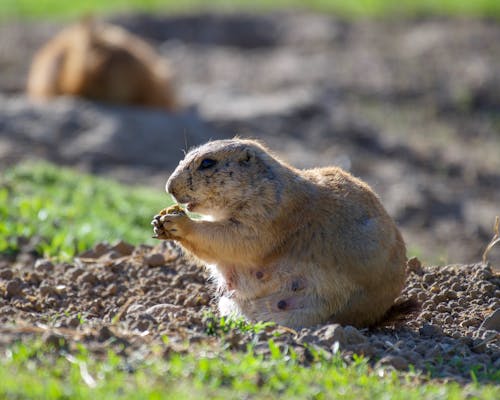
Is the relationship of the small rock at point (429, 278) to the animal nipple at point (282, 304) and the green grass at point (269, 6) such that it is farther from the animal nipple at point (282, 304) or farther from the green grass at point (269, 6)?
the green grass at point (269, 6)

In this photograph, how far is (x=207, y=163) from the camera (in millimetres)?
5480

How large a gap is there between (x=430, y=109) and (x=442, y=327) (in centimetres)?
1016

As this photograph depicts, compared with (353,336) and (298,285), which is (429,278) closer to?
(298,285)

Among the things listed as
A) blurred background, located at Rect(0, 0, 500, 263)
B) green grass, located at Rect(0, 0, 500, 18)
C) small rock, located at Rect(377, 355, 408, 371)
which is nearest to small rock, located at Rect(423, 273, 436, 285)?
blurred background, located at Rect(0, 0, 500, 263)

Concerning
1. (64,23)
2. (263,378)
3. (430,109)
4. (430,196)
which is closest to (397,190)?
(430,196)

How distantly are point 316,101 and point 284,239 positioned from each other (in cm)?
953

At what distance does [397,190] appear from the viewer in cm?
1159

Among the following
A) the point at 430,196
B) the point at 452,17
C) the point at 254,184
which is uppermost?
the point at 452,17

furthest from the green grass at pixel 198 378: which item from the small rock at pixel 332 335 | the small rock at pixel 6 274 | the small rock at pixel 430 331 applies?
the small rock at pixel 6 274

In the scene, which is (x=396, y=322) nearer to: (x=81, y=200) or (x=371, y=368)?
(x=371, y=368)

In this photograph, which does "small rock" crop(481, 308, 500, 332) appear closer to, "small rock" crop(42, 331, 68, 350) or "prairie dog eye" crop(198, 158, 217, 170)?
"prairie dog eye" crop(198, 158, 217, 170)

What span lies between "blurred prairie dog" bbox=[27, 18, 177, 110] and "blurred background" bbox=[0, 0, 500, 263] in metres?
0.16

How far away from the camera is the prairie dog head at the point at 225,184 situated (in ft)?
17.7

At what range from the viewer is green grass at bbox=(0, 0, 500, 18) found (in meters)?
19.8
